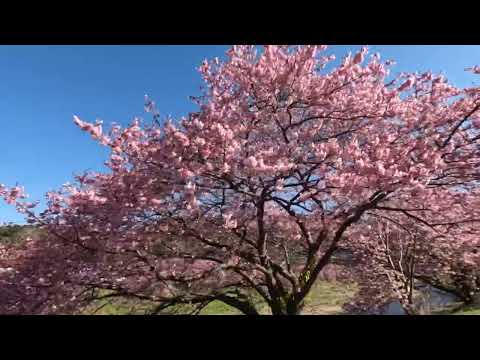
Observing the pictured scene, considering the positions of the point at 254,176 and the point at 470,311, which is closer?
the point at 254,176

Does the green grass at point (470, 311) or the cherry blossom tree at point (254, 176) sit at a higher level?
the cherry blossom tree at point (254, 176)

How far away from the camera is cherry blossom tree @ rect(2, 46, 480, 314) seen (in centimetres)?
518

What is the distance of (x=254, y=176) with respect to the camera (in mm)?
5164

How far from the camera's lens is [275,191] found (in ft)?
17.5

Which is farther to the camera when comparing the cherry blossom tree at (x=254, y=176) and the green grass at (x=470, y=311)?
the green grass at (x=470, y=311)

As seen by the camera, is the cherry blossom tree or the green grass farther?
the green grass

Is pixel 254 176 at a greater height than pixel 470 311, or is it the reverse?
pixel 254 176

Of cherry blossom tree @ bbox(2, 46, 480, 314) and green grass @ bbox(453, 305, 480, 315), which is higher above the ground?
cherry blossom tree @ bbox(2, 46, 480, 314)

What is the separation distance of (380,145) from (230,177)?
7.84 feet

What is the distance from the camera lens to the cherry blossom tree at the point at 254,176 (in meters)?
5.18
